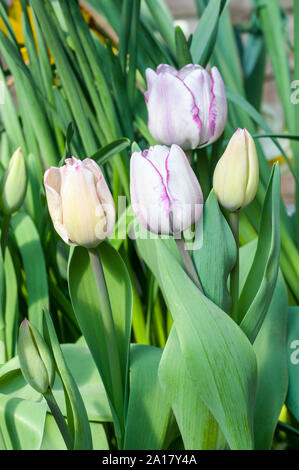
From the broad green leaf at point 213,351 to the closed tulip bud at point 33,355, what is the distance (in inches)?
2.4

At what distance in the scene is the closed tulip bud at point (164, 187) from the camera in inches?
9.7

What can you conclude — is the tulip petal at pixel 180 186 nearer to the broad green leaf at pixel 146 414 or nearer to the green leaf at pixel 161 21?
the broad green leaf at pixel 146 414

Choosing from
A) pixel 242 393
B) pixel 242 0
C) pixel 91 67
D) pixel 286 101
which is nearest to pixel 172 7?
pixel 242 0

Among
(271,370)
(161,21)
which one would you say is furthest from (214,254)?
(161,21)

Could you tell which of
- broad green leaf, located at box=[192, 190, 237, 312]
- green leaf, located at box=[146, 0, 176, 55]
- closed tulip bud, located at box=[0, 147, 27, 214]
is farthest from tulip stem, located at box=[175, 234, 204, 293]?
green leaf, located at box=[146, 0, 176, 55]

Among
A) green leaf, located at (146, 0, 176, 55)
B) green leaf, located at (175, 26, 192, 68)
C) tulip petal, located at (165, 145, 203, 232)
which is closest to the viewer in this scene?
tulip petal, located at (165, 145, 203, 232)

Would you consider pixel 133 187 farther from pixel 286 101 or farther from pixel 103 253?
pixel 286 101

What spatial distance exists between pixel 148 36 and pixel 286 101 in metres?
0.16

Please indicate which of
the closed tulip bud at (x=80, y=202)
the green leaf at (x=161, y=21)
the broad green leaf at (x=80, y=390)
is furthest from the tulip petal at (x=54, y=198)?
the green leaf at (x=161, y=21)

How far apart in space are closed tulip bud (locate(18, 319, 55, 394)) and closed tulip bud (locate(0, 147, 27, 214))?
101mm

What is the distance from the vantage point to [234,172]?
0.26 meters

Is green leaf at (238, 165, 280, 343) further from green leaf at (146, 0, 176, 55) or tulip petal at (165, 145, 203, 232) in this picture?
green leaf at (146, 0, 176, 55)

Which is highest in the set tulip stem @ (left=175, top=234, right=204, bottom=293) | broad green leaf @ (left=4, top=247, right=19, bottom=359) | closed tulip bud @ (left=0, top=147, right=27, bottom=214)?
closed tulip bud @ (left=0, top=147, right=27, bottom=214)

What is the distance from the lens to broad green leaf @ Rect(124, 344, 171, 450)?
34cm
